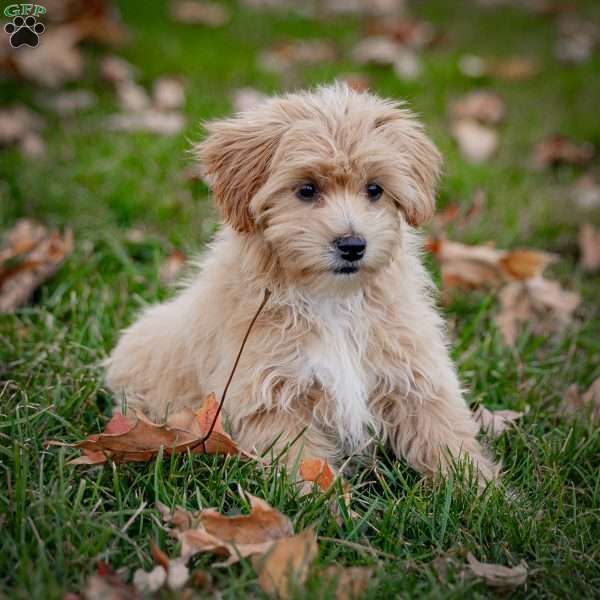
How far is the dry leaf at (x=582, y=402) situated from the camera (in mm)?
3711

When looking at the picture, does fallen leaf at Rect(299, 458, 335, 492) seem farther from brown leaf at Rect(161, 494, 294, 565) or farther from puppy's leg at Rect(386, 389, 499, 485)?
puppy's leg at Rect(386, 389, 499, 485)

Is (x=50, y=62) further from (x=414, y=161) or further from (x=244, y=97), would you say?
(x=414, y=161)

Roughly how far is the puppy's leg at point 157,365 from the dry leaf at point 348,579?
1136 mm

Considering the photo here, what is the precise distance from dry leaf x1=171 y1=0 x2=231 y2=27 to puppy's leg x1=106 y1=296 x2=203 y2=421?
5734mm

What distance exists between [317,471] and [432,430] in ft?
1.84

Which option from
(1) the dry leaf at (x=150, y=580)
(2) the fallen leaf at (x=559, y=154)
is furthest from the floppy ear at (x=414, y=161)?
(2) the fallen leaf at (x=559, y=154)

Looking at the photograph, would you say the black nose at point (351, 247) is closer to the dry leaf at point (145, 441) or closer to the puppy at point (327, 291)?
the puppy at point (327, 291)

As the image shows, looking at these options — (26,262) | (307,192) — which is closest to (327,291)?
(307,192)

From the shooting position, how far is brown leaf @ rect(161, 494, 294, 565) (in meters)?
2.57

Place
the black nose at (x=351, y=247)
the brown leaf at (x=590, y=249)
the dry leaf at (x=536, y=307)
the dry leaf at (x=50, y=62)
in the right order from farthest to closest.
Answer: the dry leaf at (x=50, y=62), the brown leaf at (x=590, y=249), the dry leaf at (x=536, y=307), the black nose at (x=351, y=247)

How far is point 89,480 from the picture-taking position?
2.98 m

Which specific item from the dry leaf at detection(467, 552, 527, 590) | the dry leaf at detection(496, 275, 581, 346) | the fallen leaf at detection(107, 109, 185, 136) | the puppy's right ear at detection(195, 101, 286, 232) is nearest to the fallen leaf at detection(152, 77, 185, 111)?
the fallen leaf at detection(107, 109, 185, 136)

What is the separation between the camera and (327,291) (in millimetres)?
3074

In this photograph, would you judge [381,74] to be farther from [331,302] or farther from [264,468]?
[264,468]
